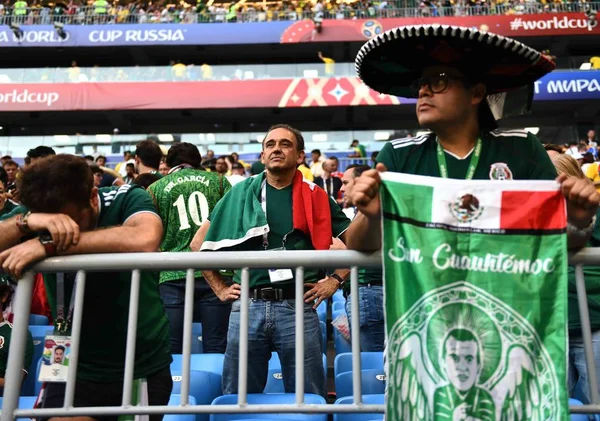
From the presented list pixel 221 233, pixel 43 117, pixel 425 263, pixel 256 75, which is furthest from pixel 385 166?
pixel 43 117

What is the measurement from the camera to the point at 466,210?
1772 millimetres

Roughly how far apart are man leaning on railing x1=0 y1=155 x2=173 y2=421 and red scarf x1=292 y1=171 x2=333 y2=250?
93 centimetres

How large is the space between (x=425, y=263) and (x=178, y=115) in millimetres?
21910

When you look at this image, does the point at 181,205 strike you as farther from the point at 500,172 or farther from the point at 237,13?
the point at 237,13

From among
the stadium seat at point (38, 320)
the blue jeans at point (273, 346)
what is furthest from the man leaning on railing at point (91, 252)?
the stadium seat at point (38, 320)

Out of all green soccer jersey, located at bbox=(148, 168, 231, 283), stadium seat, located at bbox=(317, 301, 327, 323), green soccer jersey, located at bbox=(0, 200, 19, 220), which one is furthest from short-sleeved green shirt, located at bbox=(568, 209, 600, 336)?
green soccer jersey, located at bbox=(0, 200, 19, 220)

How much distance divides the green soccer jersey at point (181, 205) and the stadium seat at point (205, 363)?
79 centimetres

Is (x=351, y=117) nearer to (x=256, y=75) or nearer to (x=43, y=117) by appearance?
(x=256, y=75)

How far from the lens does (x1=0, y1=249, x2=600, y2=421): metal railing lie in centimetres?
183

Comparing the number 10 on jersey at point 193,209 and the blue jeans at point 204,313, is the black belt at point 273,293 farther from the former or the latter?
the number 10 on jersey at point 193,209

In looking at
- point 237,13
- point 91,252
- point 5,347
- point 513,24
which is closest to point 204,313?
point 5,347

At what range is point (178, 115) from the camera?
2259 centimetres

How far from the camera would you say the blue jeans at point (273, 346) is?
2656 mm

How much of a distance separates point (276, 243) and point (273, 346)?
52 cm
